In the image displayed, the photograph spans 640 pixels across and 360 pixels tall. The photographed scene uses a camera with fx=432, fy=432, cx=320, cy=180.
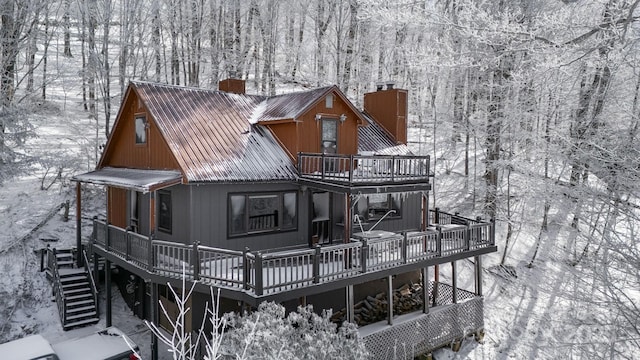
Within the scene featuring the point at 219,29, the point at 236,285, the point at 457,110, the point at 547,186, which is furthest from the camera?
the point at 219,29

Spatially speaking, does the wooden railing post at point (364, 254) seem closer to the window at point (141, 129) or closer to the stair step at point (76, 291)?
the window at point (141, 129)

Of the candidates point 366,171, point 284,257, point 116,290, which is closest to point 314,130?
point 366,171

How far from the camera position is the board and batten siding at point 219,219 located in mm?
12281

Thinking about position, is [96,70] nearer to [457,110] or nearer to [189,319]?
[189,319]

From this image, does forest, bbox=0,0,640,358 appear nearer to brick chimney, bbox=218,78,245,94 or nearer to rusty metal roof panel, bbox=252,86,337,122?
rusty metal roof panel, bbox=252,86,337,122

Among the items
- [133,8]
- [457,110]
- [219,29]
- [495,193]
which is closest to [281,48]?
[219,29]

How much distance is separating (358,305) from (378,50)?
22287 mm

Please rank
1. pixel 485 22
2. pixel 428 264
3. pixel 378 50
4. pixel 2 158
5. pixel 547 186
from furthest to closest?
1. pixel 378 50
2. pixel 2 158
3. pixel 428 264
4. pixel 547 186
5. pixel 485 22

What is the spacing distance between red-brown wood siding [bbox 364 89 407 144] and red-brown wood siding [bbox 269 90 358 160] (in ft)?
10.4

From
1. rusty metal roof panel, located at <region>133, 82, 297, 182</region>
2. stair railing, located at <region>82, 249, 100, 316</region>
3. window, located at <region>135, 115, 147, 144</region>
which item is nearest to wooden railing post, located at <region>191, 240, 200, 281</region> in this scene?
rusty metal roof panel, located at <region>133, 82, 297, 182</region>

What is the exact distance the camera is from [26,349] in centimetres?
1032

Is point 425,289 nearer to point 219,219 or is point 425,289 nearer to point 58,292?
point 219,219

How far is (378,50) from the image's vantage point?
3228 centimetres

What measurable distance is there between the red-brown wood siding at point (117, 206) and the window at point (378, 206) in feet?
28.2
